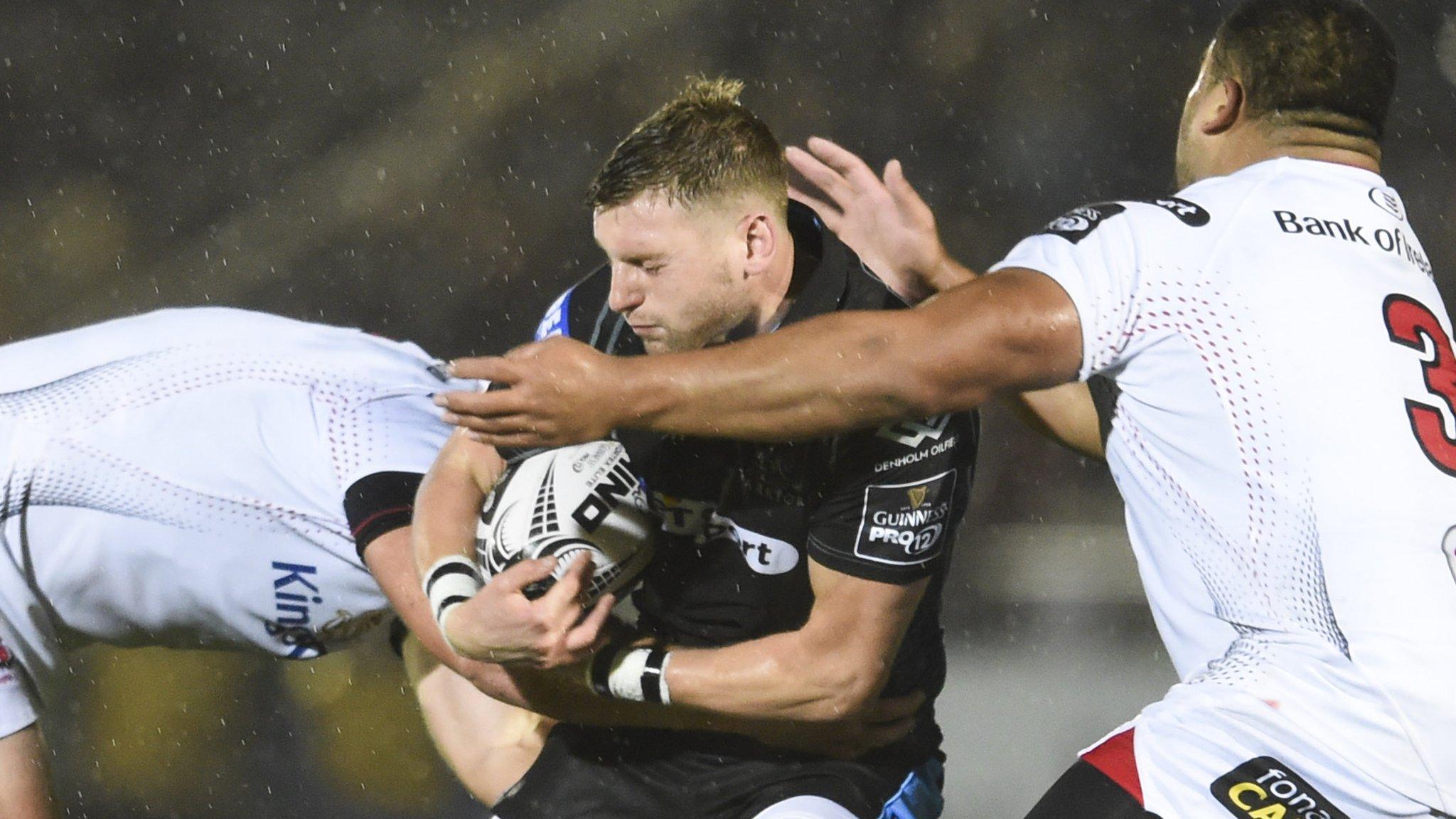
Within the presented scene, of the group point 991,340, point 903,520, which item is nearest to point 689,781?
point 903,520

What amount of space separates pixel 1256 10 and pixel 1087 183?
541 centimetres

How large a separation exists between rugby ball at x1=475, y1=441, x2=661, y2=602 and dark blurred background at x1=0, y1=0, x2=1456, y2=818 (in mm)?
4413

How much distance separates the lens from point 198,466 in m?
3.09

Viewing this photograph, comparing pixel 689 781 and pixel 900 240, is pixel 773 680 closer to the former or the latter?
pixel 689 781

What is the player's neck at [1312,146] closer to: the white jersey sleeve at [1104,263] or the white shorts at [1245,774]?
the white jersey sleeve at [1104,263]

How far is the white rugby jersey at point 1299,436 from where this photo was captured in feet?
7.27

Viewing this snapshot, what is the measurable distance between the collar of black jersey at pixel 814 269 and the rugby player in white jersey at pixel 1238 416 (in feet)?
1.58

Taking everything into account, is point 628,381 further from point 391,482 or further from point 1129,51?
point 1129,51

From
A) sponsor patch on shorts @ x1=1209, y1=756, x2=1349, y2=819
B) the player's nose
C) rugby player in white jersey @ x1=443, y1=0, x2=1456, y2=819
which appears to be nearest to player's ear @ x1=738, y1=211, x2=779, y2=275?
the player's nose

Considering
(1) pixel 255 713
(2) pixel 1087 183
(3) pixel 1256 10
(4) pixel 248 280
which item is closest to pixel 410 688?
(1) pixel 255 713

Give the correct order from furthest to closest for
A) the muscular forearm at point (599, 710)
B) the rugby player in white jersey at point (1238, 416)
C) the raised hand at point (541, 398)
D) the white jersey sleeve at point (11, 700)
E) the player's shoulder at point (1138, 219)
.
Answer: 1. the white jersey sleeve at point (11, 700)
2. the muscular forearm at point (599, 710)
3. the player's shoulder at point (1138, 219)
4. the rugby player in white jersey at point (1238, 416)
5. the raised hand at point (541, 398)

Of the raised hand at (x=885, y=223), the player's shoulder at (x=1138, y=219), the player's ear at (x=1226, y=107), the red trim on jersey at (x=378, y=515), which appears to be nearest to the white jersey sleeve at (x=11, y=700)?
the red trim on jersey at (x=378, y=515)

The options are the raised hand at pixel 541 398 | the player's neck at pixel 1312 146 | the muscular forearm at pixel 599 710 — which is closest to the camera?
the raised hand at pixel 541 398

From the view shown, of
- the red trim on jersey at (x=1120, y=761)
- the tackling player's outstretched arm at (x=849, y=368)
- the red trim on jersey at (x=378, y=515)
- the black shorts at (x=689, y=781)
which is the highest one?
the tackling player's outstretched arm at (x=849, y=368)
